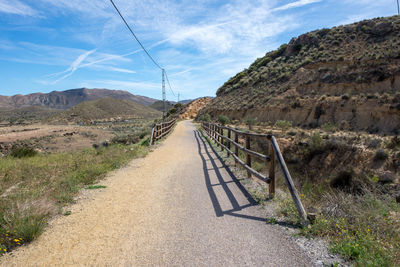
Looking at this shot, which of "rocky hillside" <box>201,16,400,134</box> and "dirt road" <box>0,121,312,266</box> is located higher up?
"rocky hillside" <box>201,16,400,134</box>

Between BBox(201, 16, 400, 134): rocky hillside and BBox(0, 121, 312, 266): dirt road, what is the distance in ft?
59.7

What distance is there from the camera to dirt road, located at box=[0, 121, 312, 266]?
2988 millimetres

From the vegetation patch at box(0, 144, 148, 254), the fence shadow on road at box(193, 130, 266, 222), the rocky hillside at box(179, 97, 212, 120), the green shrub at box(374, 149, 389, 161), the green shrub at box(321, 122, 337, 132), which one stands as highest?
the rocky hillside at box(179, 97, 212, 120)

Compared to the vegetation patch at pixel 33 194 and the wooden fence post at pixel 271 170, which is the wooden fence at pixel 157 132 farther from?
the wooden fence post at pixel 271 170

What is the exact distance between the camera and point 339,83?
24.8 meters

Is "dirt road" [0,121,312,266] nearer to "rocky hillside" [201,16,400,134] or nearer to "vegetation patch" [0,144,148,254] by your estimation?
"vegetation patch" [0,144,148,254]

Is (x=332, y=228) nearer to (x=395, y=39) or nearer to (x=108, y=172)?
(x=108, y=172)

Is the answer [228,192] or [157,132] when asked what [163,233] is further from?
→ [157,132]

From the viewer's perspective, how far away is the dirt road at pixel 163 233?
118 inches

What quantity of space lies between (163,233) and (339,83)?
87.8 ft

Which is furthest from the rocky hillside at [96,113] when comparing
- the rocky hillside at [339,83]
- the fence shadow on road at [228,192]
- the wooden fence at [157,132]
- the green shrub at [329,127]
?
the fence shadow on road at [228,192]

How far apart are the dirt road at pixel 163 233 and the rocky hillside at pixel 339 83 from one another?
1819cm

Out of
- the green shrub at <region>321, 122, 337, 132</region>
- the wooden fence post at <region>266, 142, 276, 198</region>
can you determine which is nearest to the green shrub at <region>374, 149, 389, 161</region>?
the green shrub at <region>321, 122, 337, 132</region>

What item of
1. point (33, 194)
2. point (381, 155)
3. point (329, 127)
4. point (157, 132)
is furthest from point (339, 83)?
point (33, 194)
